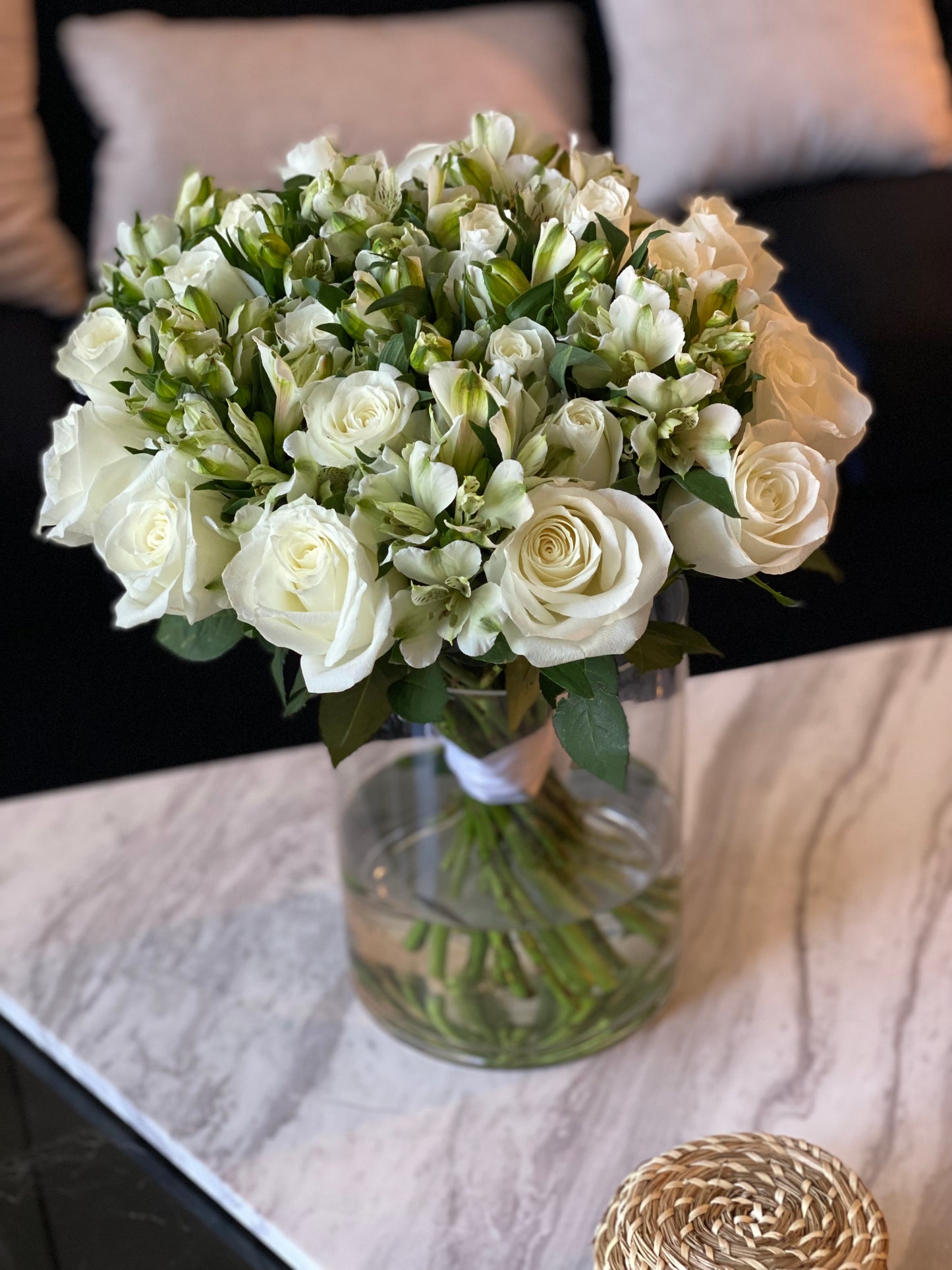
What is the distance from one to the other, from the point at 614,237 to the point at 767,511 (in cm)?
15

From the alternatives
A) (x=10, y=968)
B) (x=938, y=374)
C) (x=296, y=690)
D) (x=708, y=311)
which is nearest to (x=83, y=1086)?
(x=10, y=968)

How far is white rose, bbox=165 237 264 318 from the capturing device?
604mm

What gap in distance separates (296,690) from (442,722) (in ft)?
0.31

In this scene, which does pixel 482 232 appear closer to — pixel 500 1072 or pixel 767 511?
pixel 767 511

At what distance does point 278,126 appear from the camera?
189 cm

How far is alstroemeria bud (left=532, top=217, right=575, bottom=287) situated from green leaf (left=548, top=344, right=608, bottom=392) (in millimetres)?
41

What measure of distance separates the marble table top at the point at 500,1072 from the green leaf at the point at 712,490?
0.36 meters

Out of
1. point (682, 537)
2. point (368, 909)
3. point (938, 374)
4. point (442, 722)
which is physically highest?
point (682, 537)

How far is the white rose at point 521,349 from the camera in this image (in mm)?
542

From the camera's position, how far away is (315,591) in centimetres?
53

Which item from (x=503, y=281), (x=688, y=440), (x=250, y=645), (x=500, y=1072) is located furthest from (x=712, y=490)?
(x=250, y=645)

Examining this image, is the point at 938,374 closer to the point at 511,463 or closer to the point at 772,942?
the point at 772,942

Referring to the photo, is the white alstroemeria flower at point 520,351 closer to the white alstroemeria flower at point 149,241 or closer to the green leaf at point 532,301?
the green leaf at point 532,301


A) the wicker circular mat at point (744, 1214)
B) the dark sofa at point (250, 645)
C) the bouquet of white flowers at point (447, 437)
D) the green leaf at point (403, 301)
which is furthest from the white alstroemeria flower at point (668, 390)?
the dark sofa at point (250, 645)
